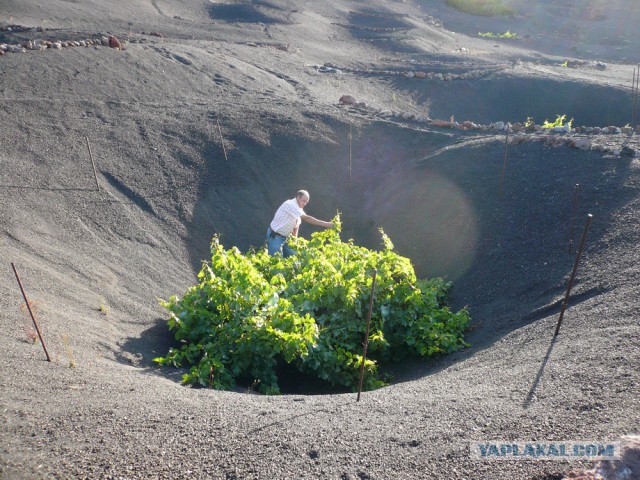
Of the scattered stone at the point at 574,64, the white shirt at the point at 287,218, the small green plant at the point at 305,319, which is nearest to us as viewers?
the small green plant at the point at 305,319

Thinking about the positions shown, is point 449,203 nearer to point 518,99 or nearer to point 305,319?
point 305,319

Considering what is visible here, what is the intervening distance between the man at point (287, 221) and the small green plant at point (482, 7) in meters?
33.7

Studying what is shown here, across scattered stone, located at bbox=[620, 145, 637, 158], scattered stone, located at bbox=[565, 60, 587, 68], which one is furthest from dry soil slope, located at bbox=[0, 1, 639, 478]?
scattered stone, located at bbox=[565, 60, 587, 68]

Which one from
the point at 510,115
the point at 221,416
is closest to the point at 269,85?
the point at 510,115

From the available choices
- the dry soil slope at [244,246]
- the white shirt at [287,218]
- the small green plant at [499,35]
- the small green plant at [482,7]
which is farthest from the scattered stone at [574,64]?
the white shirt at [287,218]

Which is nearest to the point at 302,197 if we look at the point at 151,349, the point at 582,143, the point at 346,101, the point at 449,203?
the point at 449,203

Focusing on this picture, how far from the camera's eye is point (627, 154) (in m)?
9.61

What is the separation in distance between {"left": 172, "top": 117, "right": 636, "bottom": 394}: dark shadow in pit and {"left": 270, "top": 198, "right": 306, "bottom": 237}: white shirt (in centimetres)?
152

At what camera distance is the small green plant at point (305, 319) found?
6.49 meters

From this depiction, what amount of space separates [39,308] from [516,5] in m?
41.4

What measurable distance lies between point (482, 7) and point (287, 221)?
35182 millimetres

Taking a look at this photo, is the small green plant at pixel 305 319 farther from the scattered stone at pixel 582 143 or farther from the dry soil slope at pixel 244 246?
the scattered stone at pixel 582 143

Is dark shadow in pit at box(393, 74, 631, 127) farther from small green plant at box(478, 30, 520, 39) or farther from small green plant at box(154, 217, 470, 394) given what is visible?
small green plant at box(478, 30, 520, 39)

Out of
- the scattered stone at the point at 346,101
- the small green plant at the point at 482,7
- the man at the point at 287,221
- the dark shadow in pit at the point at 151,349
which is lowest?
the dark shadow in pit at the point at 151,349
